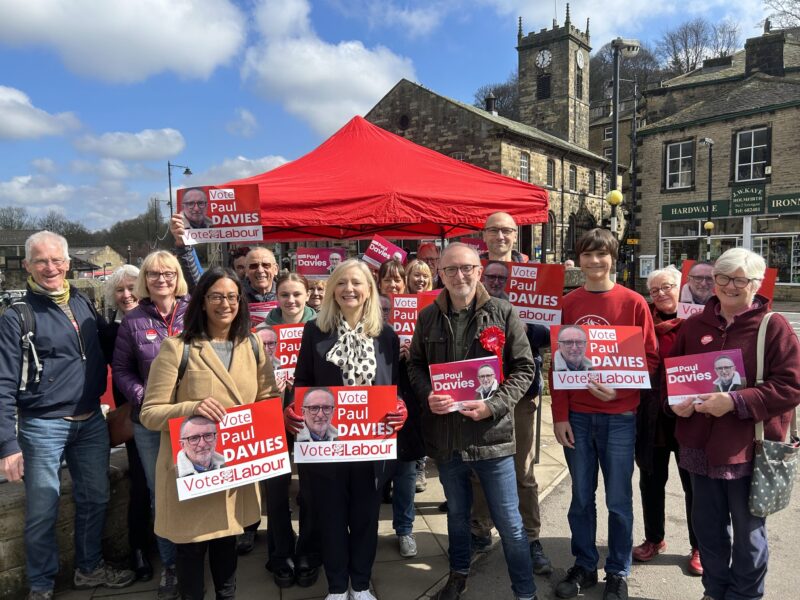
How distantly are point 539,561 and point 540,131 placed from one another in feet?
130

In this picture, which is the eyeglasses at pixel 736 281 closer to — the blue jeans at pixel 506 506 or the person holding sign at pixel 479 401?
the person holding sign at pixel 479 401

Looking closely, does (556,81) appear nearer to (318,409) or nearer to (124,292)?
(124,292)

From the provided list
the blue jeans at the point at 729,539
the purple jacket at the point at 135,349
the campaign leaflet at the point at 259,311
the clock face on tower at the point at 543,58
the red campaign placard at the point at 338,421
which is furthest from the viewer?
the clock face on tower at the point at 543,58

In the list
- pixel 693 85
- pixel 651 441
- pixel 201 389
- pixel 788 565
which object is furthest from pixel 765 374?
pixel 693 85

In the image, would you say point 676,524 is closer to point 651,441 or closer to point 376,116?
point 651,441

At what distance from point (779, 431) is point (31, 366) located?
381 centimetres

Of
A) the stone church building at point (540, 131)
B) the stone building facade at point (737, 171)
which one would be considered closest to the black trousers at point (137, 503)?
the stone church building at point (540, 131)

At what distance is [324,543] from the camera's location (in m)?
2.85

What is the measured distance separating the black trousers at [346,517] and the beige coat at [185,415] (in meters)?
0.43

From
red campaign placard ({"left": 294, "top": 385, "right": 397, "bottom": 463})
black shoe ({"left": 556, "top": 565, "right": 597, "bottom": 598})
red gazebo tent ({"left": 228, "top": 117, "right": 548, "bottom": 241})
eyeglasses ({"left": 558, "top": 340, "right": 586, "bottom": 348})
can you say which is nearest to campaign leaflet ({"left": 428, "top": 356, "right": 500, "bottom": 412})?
red campaign placard ({"left": 294, "top": 385, "right": 397, "bottom": 463})

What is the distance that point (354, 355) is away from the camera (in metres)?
2.84

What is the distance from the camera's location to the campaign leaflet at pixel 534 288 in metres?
3.62

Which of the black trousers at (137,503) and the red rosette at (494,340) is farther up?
the red rosette at (494,340)

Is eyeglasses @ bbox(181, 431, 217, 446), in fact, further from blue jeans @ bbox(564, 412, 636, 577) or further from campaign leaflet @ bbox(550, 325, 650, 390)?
blue jeans @ bbox(564, 412, 636, 577)
